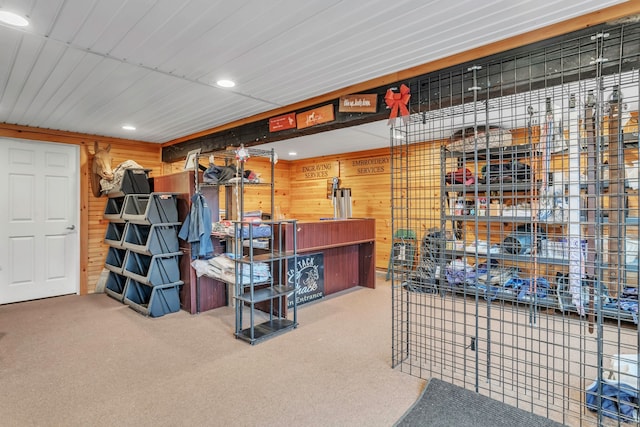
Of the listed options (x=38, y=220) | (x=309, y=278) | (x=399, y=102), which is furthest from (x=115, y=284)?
(x=399, y=102)

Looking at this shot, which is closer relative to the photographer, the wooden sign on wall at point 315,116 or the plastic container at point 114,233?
the wooden sign on wall at point 315,116

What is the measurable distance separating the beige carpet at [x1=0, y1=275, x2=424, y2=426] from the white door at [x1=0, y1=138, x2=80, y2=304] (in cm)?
88

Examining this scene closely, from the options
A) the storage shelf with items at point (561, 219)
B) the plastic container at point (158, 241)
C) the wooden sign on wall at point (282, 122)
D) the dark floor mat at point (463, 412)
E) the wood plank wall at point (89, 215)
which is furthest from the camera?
the wood plank wall at point (89, 215)

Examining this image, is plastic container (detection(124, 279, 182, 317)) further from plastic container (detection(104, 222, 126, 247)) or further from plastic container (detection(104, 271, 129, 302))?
plastic container (detection(104, 222, 126, 247))

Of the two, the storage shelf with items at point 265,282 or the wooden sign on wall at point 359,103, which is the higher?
the wooden sign on wall at point 359,103

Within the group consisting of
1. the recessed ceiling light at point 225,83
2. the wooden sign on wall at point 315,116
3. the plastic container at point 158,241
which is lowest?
the plastic container at point 158,241

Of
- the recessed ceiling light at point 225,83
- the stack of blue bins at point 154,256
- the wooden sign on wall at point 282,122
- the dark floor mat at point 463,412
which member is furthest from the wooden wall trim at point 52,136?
the dark floor mat at point 463,412

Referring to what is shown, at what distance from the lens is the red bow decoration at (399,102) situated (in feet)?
8.62

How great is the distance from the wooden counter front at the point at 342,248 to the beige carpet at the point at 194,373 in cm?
91

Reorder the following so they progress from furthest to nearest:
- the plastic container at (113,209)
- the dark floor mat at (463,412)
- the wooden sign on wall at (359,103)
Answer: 1. the plastic container at (113,209)
2. the wooden sign on wall at (359,103)
3. the dark floor mat at (463,412)

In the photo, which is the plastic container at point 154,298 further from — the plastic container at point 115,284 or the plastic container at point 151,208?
the plastic container at point 151,208

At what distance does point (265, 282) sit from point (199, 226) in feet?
3.23

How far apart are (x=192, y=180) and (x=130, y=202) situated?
107 centimetres

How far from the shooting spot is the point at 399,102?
264 cm
